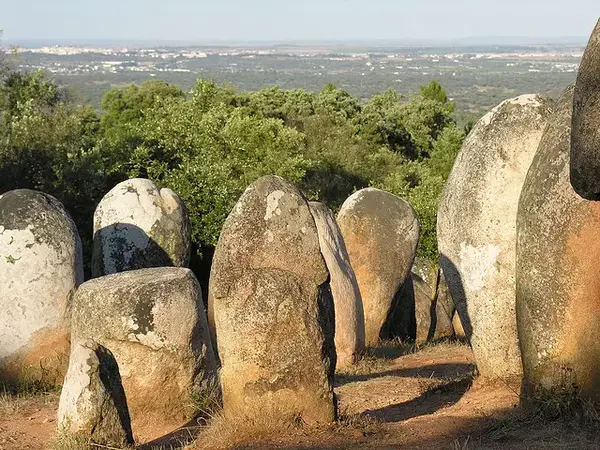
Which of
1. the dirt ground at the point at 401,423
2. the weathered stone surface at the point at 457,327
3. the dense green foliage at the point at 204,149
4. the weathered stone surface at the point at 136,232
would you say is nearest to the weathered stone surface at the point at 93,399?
the dirt ground at the point at 401,423

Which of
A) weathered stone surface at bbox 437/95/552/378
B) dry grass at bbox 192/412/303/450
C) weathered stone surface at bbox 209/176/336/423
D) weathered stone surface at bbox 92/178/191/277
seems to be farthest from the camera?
weathered stone surface at bbox 92/178/191/277

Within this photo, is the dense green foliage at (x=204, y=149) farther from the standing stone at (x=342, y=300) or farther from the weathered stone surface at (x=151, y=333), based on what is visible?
the weathered stone surface at (x=151, y=333)

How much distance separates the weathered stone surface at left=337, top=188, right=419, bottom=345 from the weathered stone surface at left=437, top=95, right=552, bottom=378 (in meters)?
5.93

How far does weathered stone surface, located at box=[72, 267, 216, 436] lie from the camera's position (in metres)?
9.34

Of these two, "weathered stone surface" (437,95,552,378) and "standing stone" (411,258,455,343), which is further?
"standing stone" (411,258,455,343)

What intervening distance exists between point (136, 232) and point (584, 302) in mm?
8199

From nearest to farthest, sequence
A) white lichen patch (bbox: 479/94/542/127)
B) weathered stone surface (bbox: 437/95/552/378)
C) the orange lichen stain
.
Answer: the orange lichen stain, weathered stone surface (bbox: 437/95/552/378), white lichen patch (bbox: 479/94/542/127)

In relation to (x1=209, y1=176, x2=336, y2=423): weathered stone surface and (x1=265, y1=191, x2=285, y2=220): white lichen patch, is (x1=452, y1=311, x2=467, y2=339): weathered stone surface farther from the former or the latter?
(x1=265, y1=191, x2=285, y2=220): white lichen patch

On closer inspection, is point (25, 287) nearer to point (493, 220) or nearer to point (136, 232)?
point (136, 232)

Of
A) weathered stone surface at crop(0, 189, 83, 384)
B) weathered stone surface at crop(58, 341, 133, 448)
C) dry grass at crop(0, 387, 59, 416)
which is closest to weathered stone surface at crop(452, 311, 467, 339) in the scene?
weathered stone surface at crop(0, 189, 83, 384)

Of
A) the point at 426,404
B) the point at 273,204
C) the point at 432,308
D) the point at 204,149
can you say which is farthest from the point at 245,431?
the point at 204,149

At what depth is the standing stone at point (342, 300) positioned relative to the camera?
41.9 feet

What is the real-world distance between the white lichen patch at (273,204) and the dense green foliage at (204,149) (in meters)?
15.4

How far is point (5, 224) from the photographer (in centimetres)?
1205
